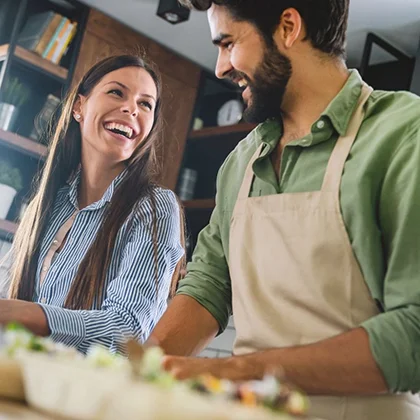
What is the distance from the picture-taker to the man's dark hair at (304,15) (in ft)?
4.47

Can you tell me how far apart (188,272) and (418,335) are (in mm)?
523

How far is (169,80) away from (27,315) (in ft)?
9.15

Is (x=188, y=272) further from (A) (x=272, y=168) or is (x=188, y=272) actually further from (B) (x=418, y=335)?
(B) (x=418, y=335)

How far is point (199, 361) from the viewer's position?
931 mm

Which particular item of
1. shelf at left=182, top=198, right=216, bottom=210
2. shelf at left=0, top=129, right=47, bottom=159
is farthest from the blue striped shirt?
shelf at left=182, top=198, right=216, bottom=210

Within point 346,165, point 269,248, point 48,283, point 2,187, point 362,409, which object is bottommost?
point 2,187

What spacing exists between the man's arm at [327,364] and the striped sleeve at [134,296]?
0.62 m

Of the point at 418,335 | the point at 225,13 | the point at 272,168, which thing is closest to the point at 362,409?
the point at 418,335

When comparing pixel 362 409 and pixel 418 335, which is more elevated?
pixel 418 335

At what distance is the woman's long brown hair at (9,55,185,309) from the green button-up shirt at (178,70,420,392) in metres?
0.28

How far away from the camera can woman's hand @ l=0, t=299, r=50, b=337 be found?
57.5 inches

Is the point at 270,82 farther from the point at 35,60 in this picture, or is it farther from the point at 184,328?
the point at 35,60

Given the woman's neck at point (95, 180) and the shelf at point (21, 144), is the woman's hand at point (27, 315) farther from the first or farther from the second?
the shelf at point (21, 144)

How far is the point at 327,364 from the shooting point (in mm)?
978
